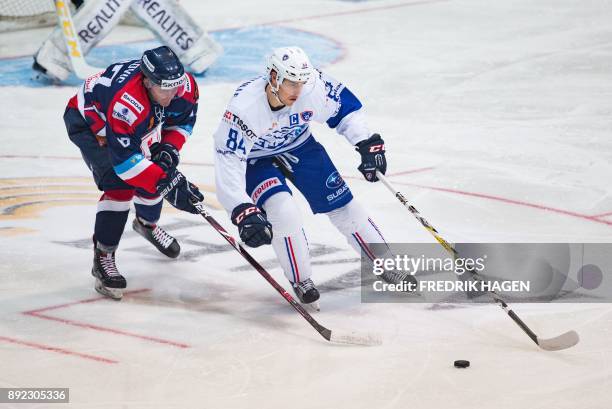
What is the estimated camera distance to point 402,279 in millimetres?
A: 4500

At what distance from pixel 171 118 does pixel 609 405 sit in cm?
235

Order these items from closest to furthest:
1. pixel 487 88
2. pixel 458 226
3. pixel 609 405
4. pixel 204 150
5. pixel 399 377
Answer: pixel 609 405 < pixel 399 377 < pixel 458 226 < pixel 204 150 < pixel 487 88

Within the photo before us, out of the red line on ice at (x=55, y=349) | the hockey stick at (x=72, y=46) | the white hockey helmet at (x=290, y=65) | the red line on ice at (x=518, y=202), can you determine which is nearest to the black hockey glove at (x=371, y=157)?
the white hockey helmet at (x=290, y=65)

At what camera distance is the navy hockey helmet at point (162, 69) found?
4.11m

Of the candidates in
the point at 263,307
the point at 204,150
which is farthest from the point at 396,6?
the point at 263,307

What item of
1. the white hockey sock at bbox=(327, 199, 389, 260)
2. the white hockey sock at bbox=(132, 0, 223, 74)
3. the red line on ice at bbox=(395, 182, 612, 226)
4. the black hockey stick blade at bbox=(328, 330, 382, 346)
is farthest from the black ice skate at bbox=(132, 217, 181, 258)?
the white hockey sock at bbox=(132, 0, 223, 74)

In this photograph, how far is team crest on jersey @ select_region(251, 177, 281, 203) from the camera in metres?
4.30

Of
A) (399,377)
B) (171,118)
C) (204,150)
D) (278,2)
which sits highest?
(171,118)

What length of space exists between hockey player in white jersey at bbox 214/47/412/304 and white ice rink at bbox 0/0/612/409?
307 mm

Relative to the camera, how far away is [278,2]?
12.7m

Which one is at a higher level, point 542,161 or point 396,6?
point 542,161

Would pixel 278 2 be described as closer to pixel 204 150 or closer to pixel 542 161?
pixel 204 150

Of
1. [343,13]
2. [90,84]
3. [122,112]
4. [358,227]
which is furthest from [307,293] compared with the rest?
[343,13]

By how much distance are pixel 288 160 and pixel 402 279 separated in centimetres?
74
